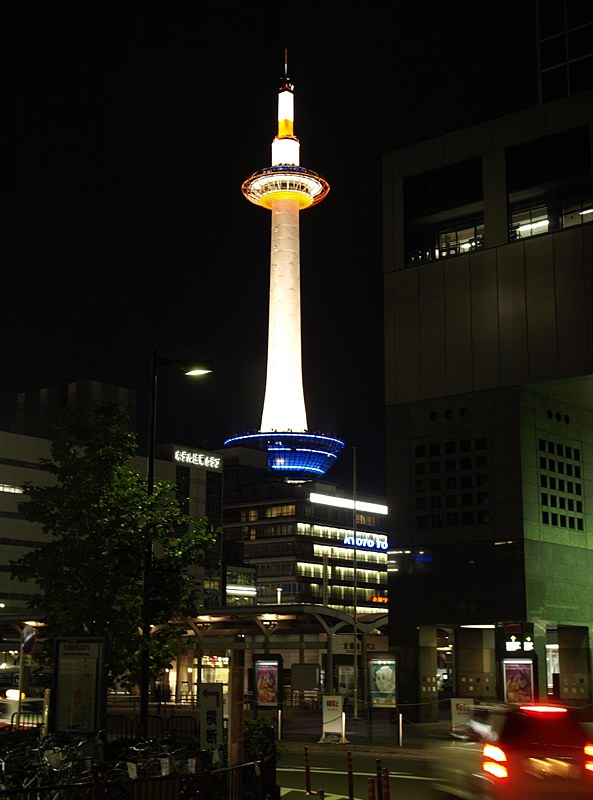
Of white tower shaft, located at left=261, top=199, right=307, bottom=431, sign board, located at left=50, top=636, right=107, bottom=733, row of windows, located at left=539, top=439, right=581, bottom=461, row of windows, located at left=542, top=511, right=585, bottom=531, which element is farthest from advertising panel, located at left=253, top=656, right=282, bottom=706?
white tower shaft, located at left=261, top=199, right=307, bottom=431

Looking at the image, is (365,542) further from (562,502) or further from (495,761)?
(495,761)

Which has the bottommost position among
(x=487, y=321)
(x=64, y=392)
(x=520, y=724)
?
(x=520, y=724)

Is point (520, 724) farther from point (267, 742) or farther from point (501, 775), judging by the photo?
point (267, 742)

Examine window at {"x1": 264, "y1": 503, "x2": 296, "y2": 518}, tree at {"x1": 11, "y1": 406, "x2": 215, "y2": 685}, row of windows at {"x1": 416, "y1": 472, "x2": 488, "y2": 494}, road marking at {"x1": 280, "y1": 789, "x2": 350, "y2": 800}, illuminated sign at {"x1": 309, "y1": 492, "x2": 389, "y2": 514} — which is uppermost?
illuminated sign at {"x1": 309, "y1": 492, "x2": 389, "y2": 514}

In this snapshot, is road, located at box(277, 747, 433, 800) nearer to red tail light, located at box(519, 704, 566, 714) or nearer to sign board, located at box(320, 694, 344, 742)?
sign board, located at box(320, 694, 344, 742)

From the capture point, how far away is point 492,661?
56031 mm

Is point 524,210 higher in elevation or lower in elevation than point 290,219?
lower

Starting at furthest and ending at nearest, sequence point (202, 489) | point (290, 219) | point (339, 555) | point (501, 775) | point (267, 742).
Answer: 1. point (339, 555)
2. point (202, 489)
3. point (290, 219)
4. point (267, 742)
5. point (501, 775)

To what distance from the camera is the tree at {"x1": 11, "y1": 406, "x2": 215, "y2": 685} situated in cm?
2669

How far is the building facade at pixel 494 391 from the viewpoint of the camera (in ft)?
159

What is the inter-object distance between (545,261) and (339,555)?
129 meters

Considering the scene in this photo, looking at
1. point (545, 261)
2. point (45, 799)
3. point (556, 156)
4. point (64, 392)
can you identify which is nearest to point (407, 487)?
point (545, 261)

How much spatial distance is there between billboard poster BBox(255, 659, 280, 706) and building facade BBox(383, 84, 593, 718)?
25.7 feet

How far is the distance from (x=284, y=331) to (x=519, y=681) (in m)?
87.9
